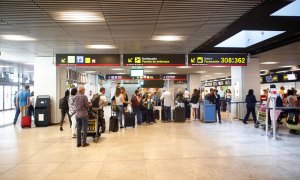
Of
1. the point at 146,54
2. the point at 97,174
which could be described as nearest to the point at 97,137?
the point at 97,174

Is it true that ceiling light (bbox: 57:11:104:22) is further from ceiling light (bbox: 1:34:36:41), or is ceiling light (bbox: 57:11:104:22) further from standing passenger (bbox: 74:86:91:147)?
ceiling light (bbox: 1:34:36:41)

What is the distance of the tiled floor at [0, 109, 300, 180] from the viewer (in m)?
4.77

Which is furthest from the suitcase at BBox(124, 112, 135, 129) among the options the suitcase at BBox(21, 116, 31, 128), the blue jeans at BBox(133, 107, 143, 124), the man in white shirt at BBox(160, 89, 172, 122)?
the suitcase at BBox(21, 116, 31, 128)

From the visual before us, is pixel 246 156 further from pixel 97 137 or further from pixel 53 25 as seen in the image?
pixel 53 25

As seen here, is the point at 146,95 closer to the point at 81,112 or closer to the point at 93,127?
the point at 93,127

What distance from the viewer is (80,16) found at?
6.06m

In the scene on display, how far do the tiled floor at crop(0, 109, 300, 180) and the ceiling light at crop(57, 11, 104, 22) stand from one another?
3257 mm

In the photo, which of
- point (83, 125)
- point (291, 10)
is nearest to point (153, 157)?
point (83, 125)

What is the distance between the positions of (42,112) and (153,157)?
7.61m

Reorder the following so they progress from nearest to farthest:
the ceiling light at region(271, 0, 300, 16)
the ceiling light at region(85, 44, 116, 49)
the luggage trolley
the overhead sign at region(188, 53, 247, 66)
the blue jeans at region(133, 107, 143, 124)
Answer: the ceiling light at region(271, 0, 300, 16), the luggage trolley, the ceiling light at region(85, 44, 116, 49), the overhead sign at region(188, 53, 247, 66), the blue jeans at region(133, 107, 143, 124)

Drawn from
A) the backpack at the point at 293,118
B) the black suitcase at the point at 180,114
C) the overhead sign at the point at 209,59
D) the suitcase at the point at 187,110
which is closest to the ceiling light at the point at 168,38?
the overhead sign at the point at 209,59

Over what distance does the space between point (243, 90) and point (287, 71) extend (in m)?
8.55

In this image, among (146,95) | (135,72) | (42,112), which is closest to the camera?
(42,112)

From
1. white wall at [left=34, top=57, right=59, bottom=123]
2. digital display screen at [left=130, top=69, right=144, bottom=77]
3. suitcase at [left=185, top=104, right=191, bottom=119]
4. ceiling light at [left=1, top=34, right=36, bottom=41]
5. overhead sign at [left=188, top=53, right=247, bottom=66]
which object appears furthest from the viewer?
digital display screen at [left=130, top=69, right=144, bottom=77]
